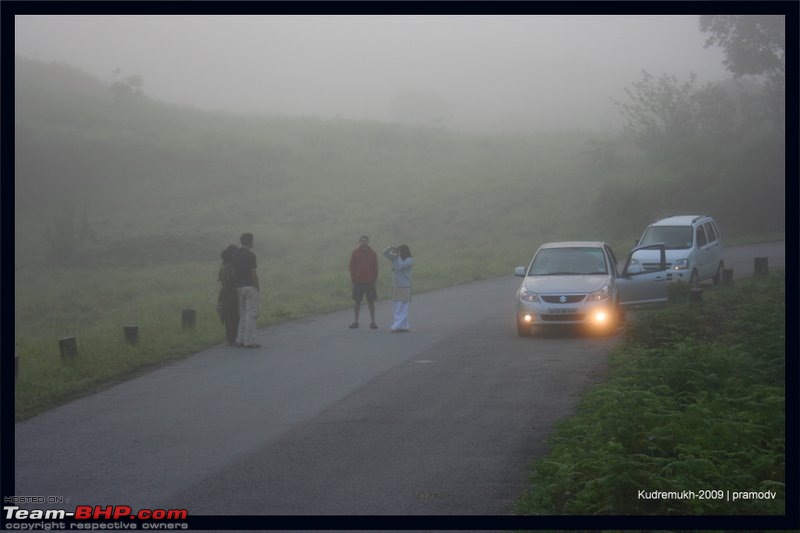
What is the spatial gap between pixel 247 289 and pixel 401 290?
10.6ft

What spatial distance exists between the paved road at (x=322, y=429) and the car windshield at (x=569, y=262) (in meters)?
1.60

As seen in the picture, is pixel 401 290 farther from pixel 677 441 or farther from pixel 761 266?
pixel 677 441

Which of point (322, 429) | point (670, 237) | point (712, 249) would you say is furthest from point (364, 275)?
point (322, 429)

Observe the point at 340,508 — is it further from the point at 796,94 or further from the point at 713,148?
the point at 713,148

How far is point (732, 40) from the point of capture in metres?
22.4

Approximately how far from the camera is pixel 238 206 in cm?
5984

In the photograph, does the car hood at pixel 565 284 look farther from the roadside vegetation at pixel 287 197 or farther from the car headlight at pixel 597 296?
the roadside vegetation at pixel 287 197

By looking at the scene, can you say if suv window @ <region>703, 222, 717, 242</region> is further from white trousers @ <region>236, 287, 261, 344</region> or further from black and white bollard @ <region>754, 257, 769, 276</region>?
white trousers @ <region>236, 287, 261, 344</region>

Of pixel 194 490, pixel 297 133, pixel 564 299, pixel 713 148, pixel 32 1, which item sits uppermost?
pixel 297 133

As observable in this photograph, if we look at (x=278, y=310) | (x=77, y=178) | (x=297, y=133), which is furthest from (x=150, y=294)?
(x=297, y=133)

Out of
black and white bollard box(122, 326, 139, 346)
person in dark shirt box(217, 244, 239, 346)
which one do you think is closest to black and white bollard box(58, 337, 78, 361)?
black and white bollard box(122, 326, 139, 346)

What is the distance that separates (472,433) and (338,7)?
448 centimetres

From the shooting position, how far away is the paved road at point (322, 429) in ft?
23.8

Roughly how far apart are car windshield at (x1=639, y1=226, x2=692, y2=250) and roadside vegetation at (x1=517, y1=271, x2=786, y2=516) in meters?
11.1
